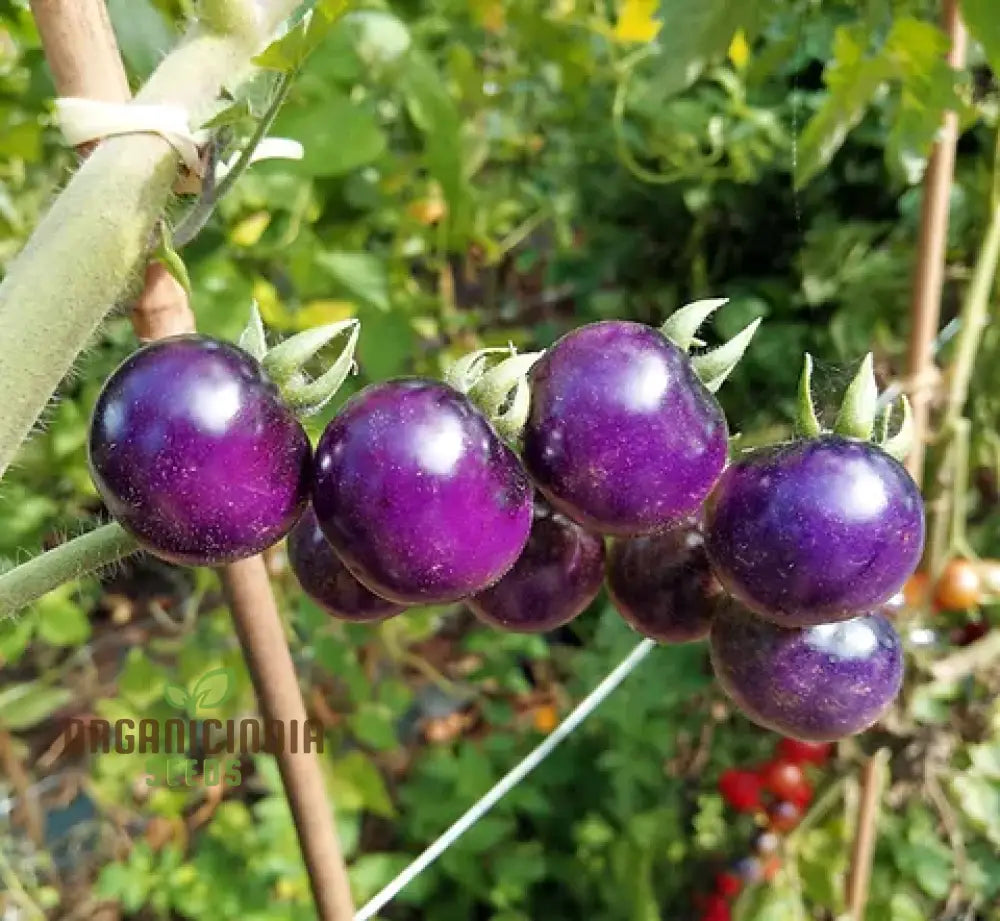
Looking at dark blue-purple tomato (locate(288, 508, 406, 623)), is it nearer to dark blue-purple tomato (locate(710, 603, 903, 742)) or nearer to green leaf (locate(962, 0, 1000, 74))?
dark blue-purple tomato (locate(710, 603, 903, 742))

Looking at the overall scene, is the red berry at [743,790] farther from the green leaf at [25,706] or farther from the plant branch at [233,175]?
the plant branch at [233,175]

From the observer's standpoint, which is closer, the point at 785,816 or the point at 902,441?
the point at 902,441

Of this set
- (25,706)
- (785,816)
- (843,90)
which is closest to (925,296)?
(843,90)

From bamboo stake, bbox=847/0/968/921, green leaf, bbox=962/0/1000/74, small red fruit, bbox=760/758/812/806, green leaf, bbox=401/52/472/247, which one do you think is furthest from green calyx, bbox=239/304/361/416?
small red fruit, bbox=760/758/812/806

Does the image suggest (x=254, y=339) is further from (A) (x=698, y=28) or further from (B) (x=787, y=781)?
(B) (x=787, y=781)

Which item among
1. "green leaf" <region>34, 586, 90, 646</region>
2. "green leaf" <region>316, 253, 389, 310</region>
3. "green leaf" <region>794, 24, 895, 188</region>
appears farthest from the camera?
"green leaf" <region>34, 586, 90, 646</region>

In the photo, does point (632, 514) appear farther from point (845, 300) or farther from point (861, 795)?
point (845, 300)
